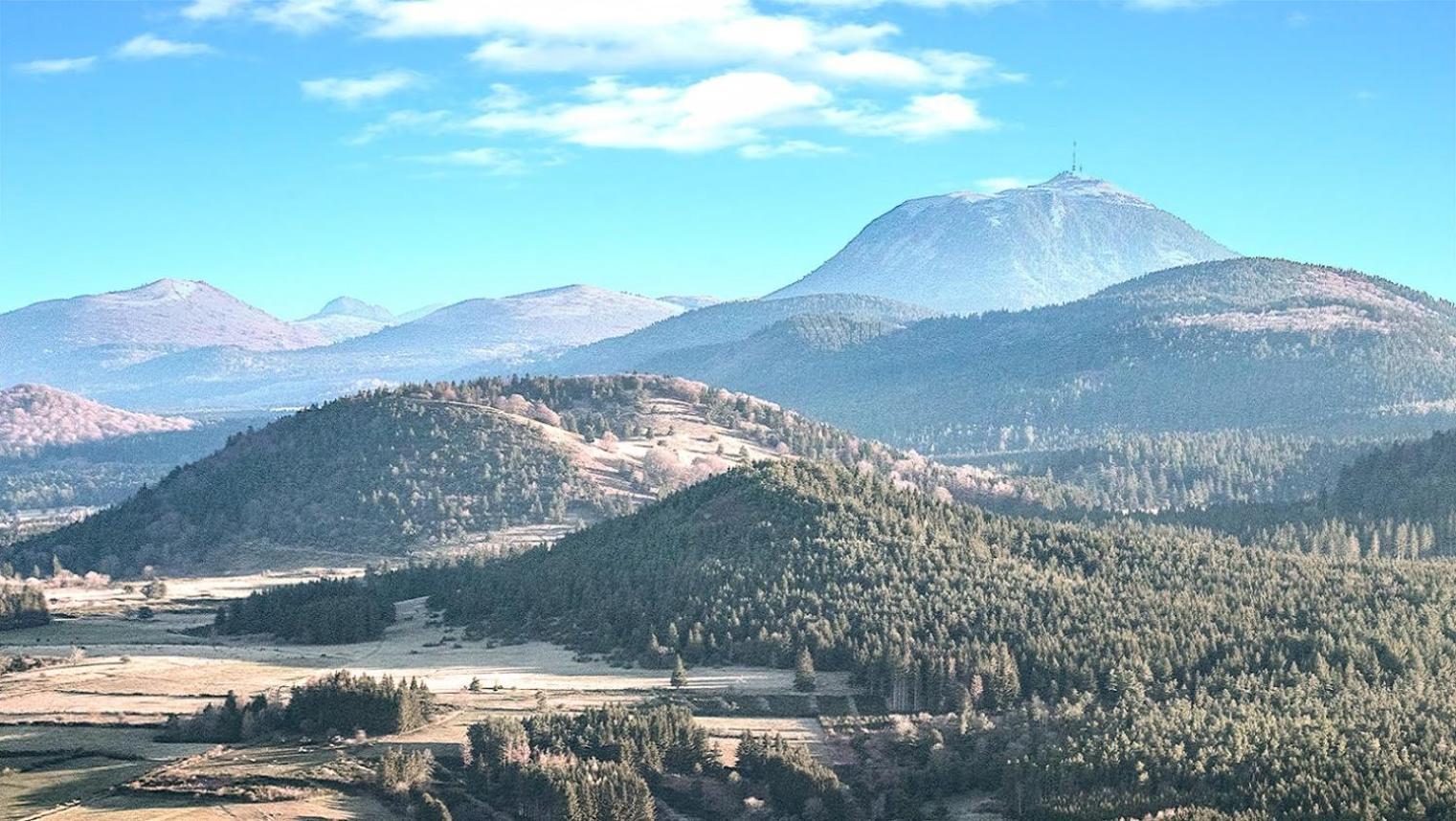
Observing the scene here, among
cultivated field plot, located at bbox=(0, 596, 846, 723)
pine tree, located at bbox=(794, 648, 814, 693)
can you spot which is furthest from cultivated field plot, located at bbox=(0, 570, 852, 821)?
pine tree, located at bbox=(794, 648, 814, 693)

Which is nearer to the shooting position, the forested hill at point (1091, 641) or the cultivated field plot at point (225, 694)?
the forested hill at point (1091, 641)

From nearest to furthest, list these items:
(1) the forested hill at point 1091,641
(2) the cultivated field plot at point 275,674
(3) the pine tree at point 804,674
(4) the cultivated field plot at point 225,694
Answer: (1) the forested hill at point 1091,641 < (4) the cultivated field plot at point 225,694 < (2) the cultivated field plot at point 275,674 < (3) the pine tree at point 804,674

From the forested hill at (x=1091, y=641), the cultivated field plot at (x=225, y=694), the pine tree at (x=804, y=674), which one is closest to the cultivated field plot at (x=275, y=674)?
the cultivated field plot at (x=225, y=694)

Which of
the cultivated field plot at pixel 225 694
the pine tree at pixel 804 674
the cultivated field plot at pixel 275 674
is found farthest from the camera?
the pine tree at pixel 804 674

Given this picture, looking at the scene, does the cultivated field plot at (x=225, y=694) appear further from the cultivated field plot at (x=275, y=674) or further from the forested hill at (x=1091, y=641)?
the forested hill at (x=1091, y=641)

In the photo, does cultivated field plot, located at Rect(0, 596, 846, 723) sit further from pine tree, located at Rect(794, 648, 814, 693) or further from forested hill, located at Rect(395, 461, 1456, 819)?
forested hill, located at Rect(395, 461, 1456, 819)

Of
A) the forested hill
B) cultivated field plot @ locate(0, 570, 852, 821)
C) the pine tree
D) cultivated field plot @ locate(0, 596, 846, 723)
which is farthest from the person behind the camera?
the pine tree

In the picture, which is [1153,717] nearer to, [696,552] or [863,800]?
[863,800]

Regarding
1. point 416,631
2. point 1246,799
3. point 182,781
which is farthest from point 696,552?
point 1246,799
